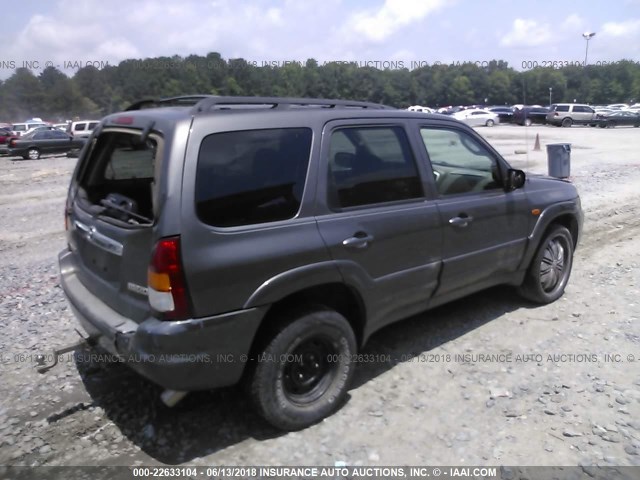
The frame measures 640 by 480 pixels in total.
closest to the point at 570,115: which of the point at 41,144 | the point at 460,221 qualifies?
the point at 41,144

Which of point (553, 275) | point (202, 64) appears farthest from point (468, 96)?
point (553, 275)

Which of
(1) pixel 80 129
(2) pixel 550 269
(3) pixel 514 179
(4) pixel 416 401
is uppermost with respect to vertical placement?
(1) pixel 80 129

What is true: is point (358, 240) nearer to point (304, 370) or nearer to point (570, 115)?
point (304, 370)

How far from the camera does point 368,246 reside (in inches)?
136

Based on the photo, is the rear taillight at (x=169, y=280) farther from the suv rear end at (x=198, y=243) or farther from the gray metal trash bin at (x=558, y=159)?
the gray metal trash bin at (x=558, y=159)

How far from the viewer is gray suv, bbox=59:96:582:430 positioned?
9.11ft

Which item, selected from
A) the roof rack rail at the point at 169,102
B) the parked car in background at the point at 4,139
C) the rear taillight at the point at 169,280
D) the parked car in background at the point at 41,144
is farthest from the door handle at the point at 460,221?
the parked car in background at the point at 4,139

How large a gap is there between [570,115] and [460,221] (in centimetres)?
4468

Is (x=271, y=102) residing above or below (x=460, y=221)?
above

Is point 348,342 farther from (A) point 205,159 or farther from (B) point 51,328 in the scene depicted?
(B) point 51,328

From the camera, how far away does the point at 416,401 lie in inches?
142

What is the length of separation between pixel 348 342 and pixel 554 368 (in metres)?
1.65

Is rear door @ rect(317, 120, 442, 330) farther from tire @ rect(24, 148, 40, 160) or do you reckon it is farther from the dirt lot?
tire @ rect(24, 148, 40, 160)

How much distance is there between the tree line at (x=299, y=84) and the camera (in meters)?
13.8
